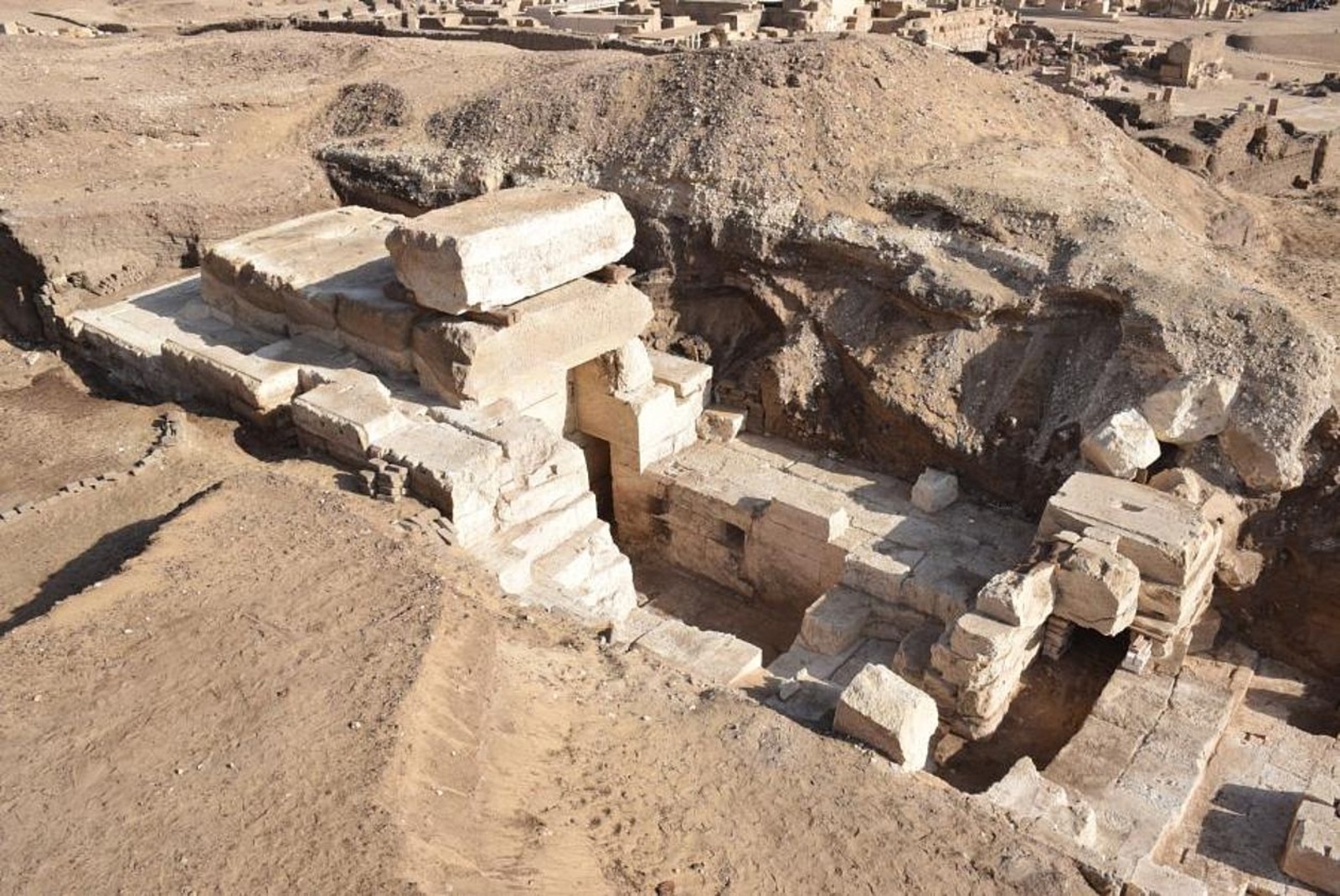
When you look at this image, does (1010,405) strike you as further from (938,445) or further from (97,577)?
(97,577)

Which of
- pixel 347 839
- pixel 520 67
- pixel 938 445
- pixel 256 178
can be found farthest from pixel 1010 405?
pixel 256 178

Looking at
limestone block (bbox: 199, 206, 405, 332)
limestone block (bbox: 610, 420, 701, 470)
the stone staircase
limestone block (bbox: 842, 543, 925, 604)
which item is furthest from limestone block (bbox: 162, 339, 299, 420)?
limestone block (bbox: 842, 543, 925, 604)

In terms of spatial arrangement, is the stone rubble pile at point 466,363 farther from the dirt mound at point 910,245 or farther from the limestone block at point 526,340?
the dirt mound at point 910,245

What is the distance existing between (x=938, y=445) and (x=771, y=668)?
237cm

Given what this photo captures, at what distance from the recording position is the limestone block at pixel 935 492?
7.96 m

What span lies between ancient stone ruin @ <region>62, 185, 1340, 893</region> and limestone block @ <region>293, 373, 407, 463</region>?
2 cm

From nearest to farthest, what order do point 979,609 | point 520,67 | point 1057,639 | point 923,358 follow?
point 979,609
point 1057,639
point 923,358
point 520,67

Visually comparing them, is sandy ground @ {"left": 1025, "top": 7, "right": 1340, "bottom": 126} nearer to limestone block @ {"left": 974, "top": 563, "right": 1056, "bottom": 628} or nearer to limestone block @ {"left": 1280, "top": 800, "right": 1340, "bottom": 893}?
limestone block @ {"left": 974, "top": 563, "right": 1056, "bottom": 628}

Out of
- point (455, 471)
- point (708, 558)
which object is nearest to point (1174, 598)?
point (708, 558)

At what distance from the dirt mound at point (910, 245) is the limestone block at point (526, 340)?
151 cm

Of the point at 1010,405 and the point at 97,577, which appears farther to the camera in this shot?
the point at 1010,405

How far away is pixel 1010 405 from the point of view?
7.95 m

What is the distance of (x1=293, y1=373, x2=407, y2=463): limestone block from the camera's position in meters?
6.84

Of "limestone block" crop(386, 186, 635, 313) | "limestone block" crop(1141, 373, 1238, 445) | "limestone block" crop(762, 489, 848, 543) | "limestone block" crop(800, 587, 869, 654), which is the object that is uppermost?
"limestone block" crop(386, 186, 635, 313)
